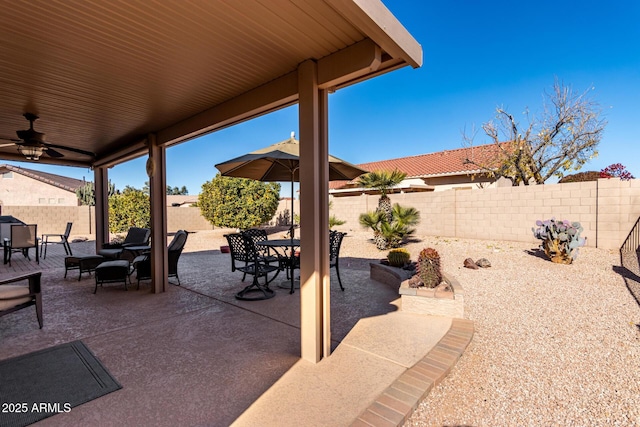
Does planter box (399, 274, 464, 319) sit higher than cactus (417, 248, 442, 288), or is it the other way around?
cactus (417, 248, 442, 288)

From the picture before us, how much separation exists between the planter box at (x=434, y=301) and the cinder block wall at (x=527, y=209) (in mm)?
6094

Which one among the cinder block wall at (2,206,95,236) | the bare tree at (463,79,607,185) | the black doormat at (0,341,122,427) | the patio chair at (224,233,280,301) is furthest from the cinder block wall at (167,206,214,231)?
the bare tree at (463,79,607,185)

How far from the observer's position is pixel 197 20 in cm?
209

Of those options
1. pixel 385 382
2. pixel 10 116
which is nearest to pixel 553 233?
pixel 385 382

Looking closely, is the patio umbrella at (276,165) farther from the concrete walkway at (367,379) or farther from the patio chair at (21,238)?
the patio chair at (21,238)

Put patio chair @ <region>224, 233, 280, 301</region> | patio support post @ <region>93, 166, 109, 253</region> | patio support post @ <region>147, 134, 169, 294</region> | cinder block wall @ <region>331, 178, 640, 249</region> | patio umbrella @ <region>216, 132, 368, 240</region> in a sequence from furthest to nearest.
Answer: patio support post @ <region>93, 166, 109, 253</region>
cinder block wall @ <region>331, 178, 640, 249</region>
patio support post @ <region>147, 134, 169, 294</region>
patio chair @ <region>224, 233, 280, 301</region>
patio umbrella @ <region>216, 132, 368, 240</region>

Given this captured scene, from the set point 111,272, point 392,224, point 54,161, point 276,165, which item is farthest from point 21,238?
point 392,224

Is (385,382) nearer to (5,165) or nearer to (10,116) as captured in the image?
(10,116)

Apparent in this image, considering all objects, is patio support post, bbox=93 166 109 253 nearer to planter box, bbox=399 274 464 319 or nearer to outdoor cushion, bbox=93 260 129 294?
outdoor cushion, bbox=93 260 129 294

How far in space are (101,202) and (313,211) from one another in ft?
26.8

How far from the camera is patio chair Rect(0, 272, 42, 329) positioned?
328 centimetres

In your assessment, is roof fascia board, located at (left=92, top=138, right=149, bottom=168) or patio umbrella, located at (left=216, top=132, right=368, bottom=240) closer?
patio umbrella, located at (left=216, top=132, right=368, bottom=240)

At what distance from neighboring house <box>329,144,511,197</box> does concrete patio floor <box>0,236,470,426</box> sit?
10210 millimetres

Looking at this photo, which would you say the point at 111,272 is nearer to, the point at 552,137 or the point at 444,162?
the point at 552,137
